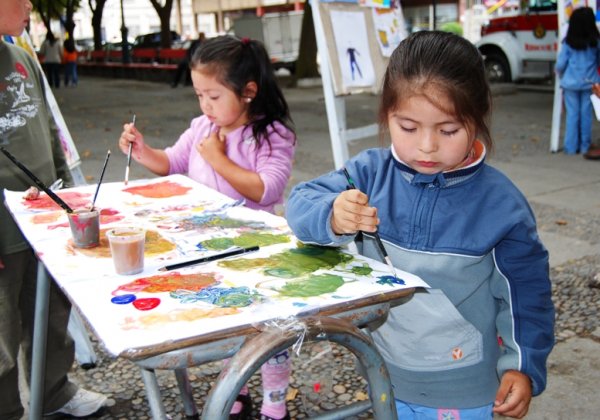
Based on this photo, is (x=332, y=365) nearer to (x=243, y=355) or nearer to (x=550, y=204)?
(x=243, y=355)

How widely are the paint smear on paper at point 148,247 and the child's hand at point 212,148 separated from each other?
588 mm

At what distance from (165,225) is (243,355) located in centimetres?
98

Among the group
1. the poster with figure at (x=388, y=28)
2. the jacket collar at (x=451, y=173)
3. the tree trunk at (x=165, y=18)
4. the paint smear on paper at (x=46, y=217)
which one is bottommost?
the paint smear on paper at (x=46, y=217)

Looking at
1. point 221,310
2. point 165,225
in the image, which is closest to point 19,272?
point 165,225

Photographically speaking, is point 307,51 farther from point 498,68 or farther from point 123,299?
point 123,299

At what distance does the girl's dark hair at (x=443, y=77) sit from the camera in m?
1.47

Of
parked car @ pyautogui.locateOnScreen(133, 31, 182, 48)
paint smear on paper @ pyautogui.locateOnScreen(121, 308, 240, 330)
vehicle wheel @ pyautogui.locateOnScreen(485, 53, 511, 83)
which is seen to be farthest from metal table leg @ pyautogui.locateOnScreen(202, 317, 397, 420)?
parked car @ pyautogui.locateOnScreen(133, 31, 182, 48)

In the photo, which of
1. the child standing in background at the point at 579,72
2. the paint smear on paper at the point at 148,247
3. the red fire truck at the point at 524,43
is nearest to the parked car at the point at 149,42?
the red fire truck at the point at 524,43

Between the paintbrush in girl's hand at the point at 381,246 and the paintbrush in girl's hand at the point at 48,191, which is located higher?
the paintbrush in girl's hand at the point at 48,191

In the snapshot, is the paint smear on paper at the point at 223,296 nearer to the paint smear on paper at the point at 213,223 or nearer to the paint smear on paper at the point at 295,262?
the paint smear on paper at the point at 295,262

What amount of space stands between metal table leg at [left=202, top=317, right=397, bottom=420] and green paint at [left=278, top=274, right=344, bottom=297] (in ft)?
0.53

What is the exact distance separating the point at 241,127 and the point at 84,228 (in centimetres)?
90

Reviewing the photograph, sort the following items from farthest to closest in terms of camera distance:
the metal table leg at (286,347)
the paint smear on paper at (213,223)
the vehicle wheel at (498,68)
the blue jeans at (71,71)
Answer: the blue jeans at (71,71) → the vehicle wheel at (498,68) → the paint smear on paper at (213,223) → the metal table leg at (286,347)

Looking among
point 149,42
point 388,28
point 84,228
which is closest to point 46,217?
point 84,228
